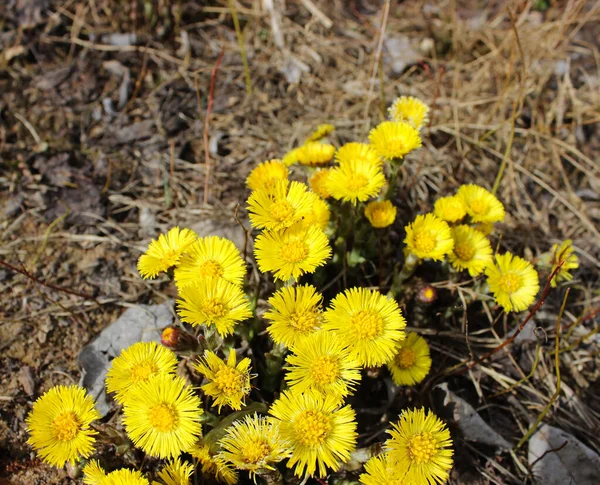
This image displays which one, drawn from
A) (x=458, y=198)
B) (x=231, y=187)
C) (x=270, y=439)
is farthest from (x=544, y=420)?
(x=231, y=187)

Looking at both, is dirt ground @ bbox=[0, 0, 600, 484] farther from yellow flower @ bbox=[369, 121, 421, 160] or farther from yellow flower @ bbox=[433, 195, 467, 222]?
yellow flower @ bbox=[369, 121, 421, 160]

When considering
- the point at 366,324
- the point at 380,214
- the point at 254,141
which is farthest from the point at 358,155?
the point at 254,141

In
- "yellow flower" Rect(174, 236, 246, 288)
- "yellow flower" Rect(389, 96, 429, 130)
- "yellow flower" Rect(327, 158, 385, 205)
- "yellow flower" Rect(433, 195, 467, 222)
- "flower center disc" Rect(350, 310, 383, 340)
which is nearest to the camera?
"flower center disc" Rect(350, 310, 383, 340)

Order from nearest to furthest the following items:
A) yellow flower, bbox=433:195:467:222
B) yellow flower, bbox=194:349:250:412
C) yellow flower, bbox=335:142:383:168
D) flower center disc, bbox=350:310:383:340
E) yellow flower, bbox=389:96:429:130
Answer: yellow flower, bbox=194:349:250:412
flower center disc, bbox=350:310:383:340
yellow flower, bbox=335:142:383:168
yellow flower, bbox=433:195:467:222
yellow flower, bbox=389:96:429:130

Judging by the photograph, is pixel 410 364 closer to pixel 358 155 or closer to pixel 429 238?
pixel 429 238

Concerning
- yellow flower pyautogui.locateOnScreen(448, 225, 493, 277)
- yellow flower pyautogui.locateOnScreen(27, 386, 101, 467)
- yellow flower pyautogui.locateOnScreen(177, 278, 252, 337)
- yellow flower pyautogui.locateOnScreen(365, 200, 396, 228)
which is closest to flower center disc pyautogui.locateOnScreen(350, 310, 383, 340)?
yellow flower pyautogui.locateOnScreen(177, 278, 252, 337)
